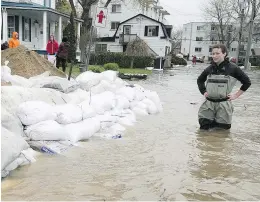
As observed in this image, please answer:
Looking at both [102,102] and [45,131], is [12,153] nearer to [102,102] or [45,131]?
[45,131]

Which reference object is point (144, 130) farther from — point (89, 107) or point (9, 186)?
point (9, 186)

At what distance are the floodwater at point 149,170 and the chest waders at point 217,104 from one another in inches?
8.2

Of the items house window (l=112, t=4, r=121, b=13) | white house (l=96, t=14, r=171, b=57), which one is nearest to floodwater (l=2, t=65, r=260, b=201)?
white house (l=96, t=14, r=171, b=57)

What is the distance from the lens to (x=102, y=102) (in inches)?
225

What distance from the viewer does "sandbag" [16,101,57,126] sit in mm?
4035

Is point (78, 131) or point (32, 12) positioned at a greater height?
point (32, 12)

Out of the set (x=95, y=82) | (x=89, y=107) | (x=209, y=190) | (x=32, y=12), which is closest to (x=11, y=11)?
(x=32, y=12)

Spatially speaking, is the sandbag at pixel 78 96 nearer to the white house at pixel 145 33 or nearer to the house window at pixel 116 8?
the white house at pixel 145 33

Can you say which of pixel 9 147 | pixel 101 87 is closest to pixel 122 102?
pixel 101 87

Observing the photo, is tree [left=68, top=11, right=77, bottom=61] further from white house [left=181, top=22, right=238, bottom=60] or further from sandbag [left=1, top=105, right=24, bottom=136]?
white house [left=181, top=22, right=238, bottom=60]

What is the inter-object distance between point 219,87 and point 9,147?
320 cm

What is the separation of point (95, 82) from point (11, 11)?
47.1ft

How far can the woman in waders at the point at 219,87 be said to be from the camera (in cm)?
514

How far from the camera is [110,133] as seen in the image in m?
5.04
